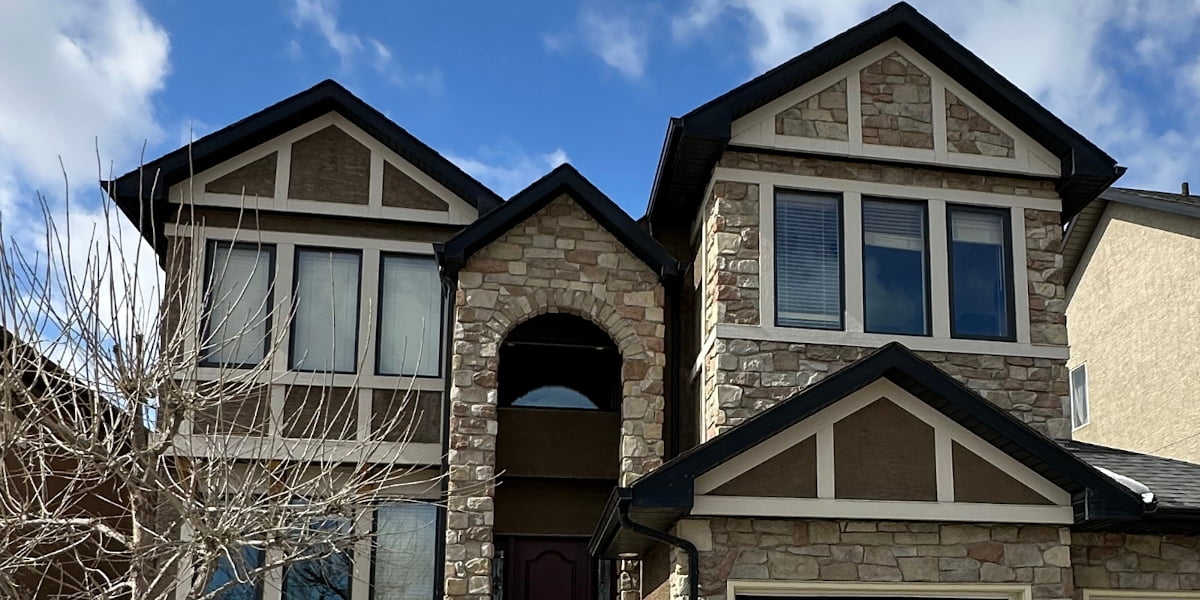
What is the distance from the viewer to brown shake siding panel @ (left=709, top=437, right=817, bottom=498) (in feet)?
33.0

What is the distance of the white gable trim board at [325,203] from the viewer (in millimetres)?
14148

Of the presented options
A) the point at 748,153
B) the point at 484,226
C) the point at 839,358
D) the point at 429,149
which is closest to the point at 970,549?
the point at 839,358

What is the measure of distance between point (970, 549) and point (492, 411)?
4896mm

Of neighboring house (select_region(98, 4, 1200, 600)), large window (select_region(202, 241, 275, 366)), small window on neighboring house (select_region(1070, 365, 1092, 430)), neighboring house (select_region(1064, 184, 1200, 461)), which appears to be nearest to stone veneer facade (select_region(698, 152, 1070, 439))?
neighboring house (select_region(98, 4, 1200, 600))

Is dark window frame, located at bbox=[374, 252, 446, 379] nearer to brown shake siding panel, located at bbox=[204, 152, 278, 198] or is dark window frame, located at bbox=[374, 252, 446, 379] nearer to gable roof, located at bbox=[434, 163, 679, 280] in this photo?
gable roof, located at bbox=[434, 163, 679, 280]

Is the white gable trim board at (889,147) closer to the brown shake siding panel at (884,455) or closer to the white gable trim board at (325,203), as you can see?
the white gable trim board at (325,203)

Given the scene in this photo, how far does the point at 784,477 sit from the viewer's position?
10164mm

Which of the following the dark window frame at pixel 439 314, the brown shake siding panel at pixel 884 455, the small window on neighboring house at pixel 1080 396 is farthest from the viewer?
the small window on neighboring house at pixel 1080 396

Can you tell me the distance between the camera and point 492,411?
1302 centimetres

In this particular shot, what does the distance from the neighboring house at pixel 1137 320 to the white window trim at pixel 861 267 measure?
463 cm

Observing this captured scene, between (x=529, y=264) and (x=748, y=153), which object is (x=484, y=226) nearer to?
(x=529, y=264)

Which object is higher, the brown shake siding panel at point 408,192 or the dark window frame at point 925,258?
the brown shake siding panel at point 408,192

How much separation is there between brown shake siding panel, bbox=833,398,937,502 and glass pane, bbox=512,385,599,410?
5.11 meters

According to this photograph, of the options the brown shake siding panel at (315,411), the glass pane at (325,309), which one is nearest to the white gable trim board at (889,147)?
the glass pane at (325,309)
